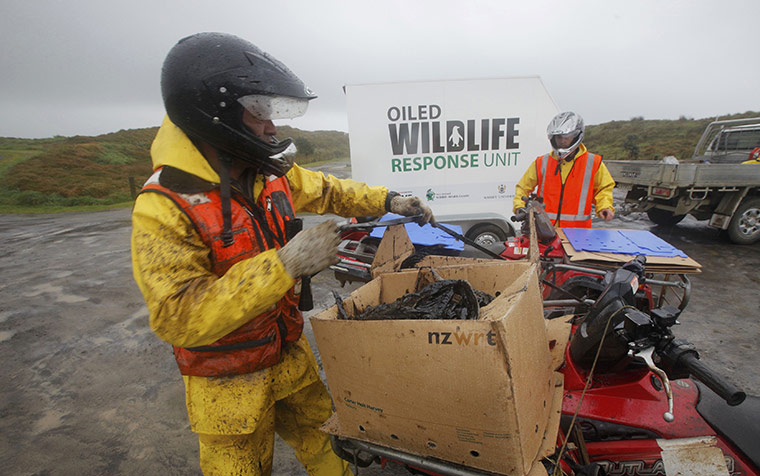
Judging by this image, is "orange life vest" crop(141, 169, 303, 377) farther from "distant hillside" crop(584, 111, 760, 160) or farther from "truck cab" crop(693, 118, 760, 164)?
"distant hillside" crop(584, 111, 760, 160)

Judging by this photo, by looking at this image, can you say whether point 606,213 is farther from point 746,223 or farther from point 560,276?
point 746,223

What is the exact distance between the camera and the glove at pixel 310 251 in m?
1.15

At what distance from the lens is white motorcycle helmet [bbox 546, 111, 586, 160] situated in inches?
131

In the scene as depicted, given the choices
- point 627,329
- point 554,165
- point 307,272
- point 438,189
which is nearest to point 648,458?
Result: point 627,329

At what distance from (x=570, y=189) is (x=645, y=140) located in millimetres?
34509

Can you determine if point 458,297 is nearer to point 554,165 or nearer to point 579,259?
point 579,259

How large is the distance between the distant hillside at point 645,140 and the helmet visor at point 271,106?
2502 cm

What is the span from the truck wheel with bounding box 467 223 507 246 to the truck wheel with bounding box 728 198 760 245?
4317 millimetres

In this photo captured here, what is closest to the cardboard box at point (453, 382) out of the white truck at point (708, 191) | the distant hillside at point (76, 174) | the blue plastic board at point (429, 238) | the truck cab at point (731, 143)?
the blue plastic board at point (429, 238)

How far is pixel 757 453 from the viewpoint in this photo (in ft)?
4.32

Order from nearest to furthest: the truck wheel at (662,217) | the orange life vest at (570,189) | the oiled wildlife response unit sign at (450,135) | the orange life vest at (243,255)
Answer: the orange life vest at (243,255) < the orange life vest at (570,189) < the oiled wildlife response unit sign at (450,135) < the truck wheel at (662,217)

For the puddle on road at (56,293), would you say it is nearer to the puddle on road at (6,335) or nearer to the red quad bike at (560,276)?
the puddle on road at (6,335)

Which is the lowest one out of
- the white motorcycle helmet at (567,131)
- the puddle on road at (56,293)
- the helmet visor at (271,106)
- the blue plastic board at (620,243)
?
the puddle on road at (56,293)

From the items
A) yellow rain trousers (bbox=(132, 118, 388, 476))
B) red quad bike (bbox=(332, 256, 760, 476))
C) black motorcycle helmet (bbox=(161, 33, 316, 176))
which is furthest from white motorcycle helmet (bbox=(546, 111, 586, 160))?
black motorcycle helmet (bbox=(161, 33, 316, 176))
